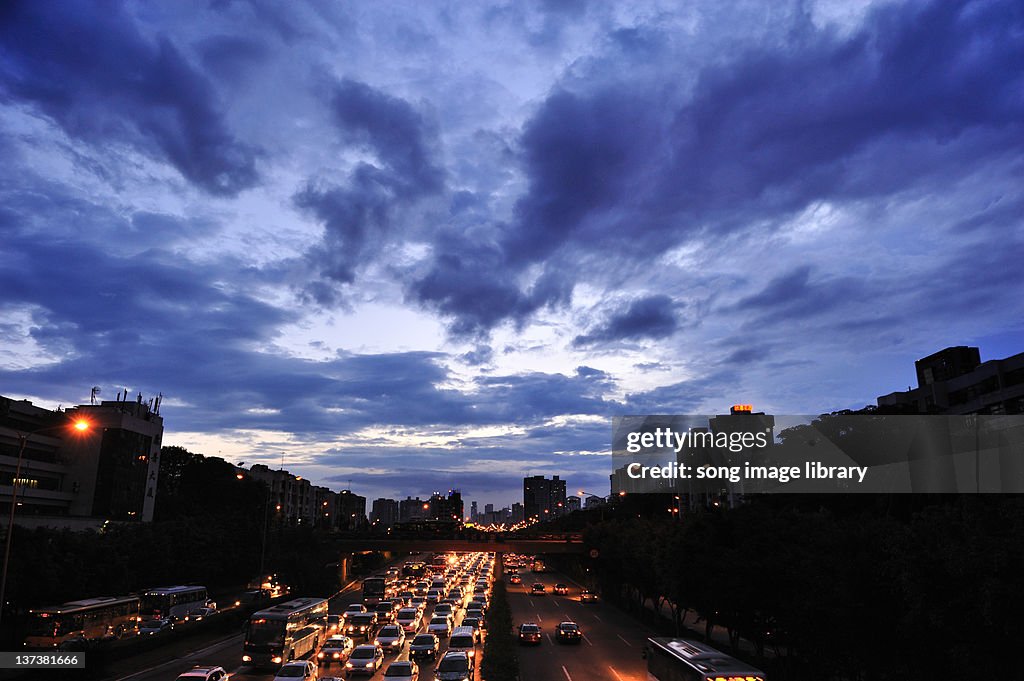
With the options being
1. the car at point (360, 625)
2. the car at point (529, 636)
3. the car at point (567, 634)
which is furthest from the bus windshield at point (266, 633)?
the car at point (567, 634)

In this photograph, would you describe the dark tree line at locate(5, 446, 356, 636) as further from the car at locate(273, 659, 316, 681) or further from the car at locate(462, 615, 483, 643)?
the car at locate(462, 615, 483, 643)

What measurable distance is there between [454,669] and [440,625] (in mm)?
17127

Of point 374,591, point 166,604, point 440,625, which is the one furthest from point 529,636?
point 374,591

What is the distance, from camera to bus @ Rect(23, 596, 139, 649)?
37.7 m

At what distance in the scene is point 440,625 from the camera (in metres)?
45.3

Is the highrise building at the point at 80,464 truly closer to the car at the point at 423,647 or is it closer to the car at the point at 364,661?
the car at the point at 423,647

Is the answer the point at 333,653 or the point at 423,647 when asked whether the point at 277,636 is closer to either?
the point at 333,653

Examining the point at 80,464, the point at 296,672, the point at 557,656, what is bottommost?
the point at 557,656

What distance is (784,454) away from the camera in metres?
69.8

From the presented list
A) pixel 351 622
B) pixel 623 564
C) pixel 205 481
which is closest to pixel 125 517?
pixel 205 481

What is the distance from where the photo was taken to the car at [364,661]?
31.1 metres

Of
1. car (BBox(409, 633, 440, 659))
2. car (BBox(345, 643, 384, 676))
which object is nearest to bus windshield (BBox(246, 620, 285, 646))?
car (BBox(345, 643, 384, 676))

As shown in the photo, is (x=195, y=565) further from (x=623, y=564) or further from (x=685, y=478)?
(x=685, y=478)

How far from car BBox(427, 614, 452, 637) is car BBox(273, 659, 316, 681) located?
1742 centimetres
